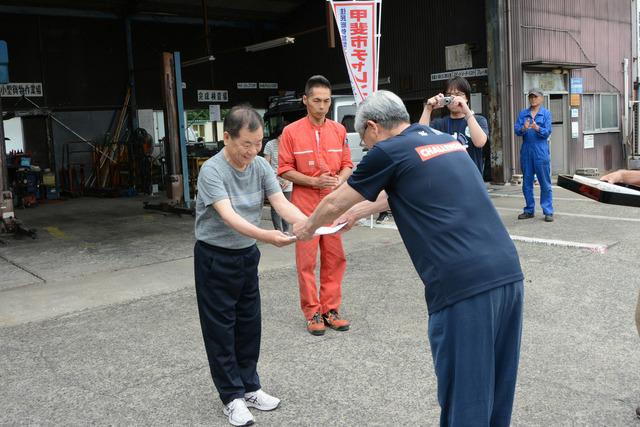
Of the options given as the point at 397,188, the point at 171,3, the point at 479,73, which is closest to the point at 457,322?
the point at 397,188

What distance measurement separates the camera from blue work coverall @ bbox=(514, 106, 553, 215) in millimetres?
9742

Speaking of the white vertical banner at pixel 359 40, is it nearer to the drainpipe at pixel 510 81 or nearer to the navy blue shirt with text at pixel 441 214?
the navy blue shirt with text at pixel 441 214

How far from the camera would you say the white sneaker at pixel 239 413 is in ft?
11.3

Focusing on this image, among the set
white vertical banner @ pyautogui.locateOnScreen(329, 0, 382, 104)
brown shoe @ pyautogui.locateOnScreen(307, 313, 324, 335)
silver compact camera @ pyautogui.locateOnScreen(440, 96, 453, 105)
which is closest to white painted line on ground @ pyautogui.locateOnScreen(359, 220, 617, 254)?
white vertical banner @ pyautogui.locateOnScreen(329, 0, 382, 104)

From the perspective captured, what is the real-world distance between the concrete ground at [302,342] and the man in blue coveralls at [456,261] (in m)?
1.04

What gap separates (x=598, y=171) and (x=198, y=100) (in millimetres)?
12607

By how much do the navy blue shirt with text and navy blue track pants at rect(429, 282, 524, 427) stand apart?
50mm

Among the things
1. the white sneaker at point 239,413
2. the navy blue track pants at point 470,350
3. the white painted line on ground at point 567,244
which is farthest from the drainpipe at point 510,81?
the navy blue track pants at point 470,350

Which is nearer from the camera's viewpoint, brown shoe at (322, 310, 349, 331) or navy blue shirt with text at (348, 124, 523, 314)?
navy blue shirt with text at (348, 124, 523, 314)

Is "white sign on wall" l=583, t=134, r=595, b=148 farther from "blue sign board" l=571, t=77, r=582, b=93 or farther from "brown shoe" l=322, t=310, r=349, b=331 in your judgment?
"brown shoe" l=322, t=310, r=349, b=331

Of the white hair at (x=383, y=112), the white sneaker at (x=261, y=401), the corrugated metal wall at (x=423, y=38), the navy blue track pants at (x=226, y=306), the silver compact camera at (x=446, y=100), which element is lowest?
the white sneaker at (x=261, y=401)

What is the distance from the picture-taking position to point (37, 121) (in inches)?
723

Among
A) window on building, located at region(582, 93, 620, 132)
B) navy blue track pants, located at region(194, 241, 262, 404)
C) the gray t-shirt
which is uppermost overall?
window on building, located at region(582, 93, 620, 132)

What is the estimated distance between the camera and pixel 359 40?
9.43 m
